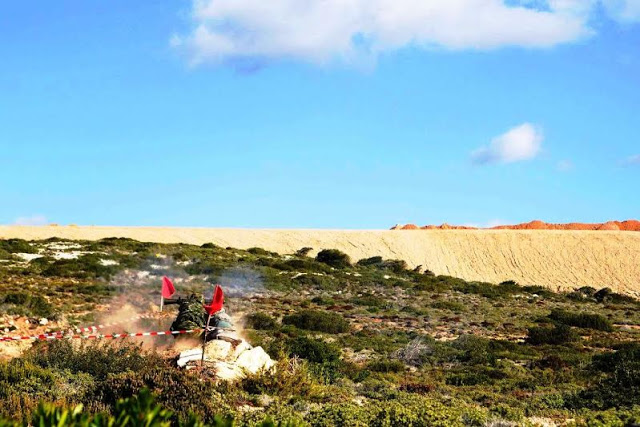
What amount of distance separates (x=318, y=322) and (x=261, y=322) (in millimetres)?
1999

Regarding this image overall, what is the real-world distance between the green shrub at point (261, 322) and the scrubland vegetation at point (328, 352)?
2.9 inches

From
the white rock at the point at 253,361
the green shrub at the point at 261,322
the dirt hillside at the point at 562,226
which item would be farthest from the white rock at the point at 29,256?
the dirt hillside at the point at 562,226

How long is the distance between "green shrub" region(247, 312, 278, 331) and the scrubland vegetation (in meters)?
0.07

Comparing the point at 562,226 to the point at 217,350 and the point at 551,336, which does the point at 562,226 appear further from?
the point at 217,350

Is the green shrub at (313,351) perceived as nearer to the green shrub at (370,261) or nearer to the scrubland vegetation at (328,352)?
the scrubland vegetation at (328,352)

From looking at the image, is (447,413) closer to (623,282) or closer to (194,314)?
(194,314)

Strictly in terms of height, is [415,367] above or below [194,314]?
below

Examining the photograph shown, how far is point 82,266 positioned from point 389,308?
14760 millimetres

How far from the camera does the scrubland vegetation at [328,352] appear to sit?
1101 cm

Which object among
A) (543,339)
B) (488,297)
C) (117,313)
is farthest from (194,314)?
(488,297)

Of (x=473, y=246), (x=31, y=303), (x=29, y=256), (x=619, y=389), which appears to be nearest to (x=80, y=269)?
(x=29, y=256)

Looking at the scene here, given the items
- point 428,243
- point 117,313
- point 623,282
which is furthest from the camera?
point 428,243

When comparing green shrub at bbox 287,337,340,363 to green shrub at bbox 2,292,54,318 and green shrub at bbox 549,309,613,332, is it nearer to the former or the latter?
green shrub at bbox 2,292,54,318

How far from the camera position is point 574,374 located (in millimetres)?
18938
